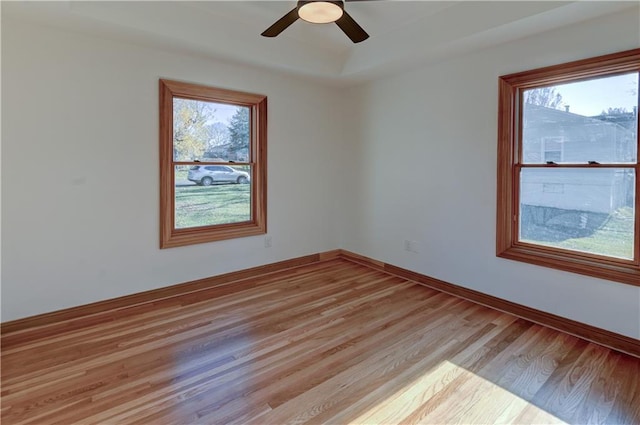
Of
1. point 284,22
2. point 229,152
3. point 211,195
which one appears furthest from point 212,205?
point 284,22

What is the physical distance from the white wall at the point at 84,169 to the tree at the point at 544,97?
275cm

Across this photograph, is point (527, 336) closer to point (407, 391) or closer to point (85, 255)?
point (407, 391)

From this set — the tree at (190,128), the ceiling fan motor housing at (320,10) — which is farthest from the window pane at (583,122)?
the tree at (190,128)

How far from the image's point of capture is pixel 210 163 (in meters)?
3.73

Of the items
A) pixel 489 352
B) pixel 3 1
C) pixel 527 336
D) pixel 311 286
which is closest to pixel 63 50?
pixel 3 1

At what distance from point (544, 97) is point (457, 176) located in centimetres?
99

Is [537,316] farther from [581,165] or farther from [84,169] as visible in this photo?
[84,169]

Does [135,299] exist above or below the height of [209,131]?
below

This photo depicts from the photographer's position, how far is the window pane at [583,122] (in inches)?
98.2

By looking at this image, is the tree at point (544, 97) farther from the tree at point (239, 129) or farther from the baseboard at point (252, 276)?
the tree at point (239, 129)

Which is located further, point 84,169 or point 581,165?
point 84,169

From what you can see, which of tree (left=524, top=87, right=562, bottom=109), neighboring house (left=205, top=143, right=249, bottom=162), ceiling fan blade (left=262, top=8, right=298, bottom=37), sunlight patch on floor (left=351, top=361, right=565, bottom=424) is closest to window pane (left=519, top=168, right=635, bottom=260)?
tree (left=524, top=87, right=562, bottom=109)

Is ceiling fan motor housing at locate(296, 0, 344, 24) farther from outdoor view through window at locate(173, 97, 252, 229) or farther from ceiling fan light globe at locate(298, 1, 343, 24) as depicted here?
outdoor view through window at locate(173, 97, 252, 229)

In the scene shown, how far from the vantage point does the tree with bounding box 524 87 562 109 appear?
2838 mm
